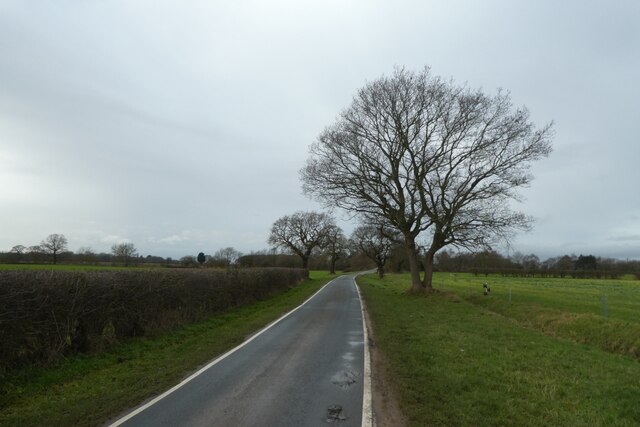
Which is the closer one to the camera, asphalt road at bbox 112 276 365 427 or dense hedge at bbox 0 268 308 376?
asphalt road at bbox 112 276 365 427

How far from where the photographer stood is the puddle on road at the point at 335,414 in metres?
5.85

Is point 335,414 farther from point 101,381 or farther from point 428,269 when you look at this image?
point 428,269

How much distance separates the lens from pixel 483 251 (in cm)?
2797

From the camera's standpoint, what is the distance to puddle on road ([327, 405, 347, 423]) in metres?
5.85

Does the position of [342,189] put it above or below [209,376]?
above

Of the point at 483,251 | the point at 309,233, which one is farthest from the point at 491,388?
the point at 309,233

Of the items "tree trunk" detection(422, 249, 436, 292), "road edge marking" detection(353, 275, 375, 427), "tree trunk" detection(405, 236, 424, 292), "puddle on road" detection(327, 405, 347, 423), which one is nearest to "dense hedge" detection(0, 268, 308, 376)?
"puddle on road" detection(327, 405, 347, 423)

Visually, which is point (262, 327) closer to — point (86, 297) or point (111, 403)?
point (86, 297)

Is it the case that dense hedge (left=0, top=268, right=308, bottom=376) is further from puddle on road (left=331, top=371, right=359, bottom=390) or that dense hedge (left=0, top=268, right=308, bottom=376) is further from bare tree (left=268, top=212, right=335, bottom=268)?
bare tree (left=268, top=212, right=335, bottom=268)

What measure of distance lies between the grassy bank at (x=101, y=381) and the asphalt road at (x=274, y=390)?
56 cm

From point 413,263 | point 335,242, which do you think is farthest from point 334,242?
point 413,263

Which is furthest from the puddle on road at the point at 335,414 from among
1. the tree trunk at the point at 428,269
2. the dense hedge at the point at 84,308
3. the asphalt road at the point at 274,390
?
the tree trunk at the point at 428,269

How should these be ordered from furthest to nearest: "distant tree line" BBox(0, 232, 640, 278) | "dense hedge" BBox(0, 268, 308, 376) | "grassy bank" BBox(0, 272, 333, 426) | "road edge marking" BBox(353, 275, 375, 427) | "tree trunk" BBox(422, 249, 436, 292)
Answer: "distant tree line" BBox(0, 232, 640, 278) → "tree trunk" BBox(422, 249, 436, 292) → "dense hedge" BBox(0, 268, 308, 376) → "grassy bank" BBox(0, 272, 333, 426) → "road edge marking" BBox(353, 275, 375, 427)

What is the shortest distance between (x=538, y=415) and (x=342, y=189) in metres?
23.5
